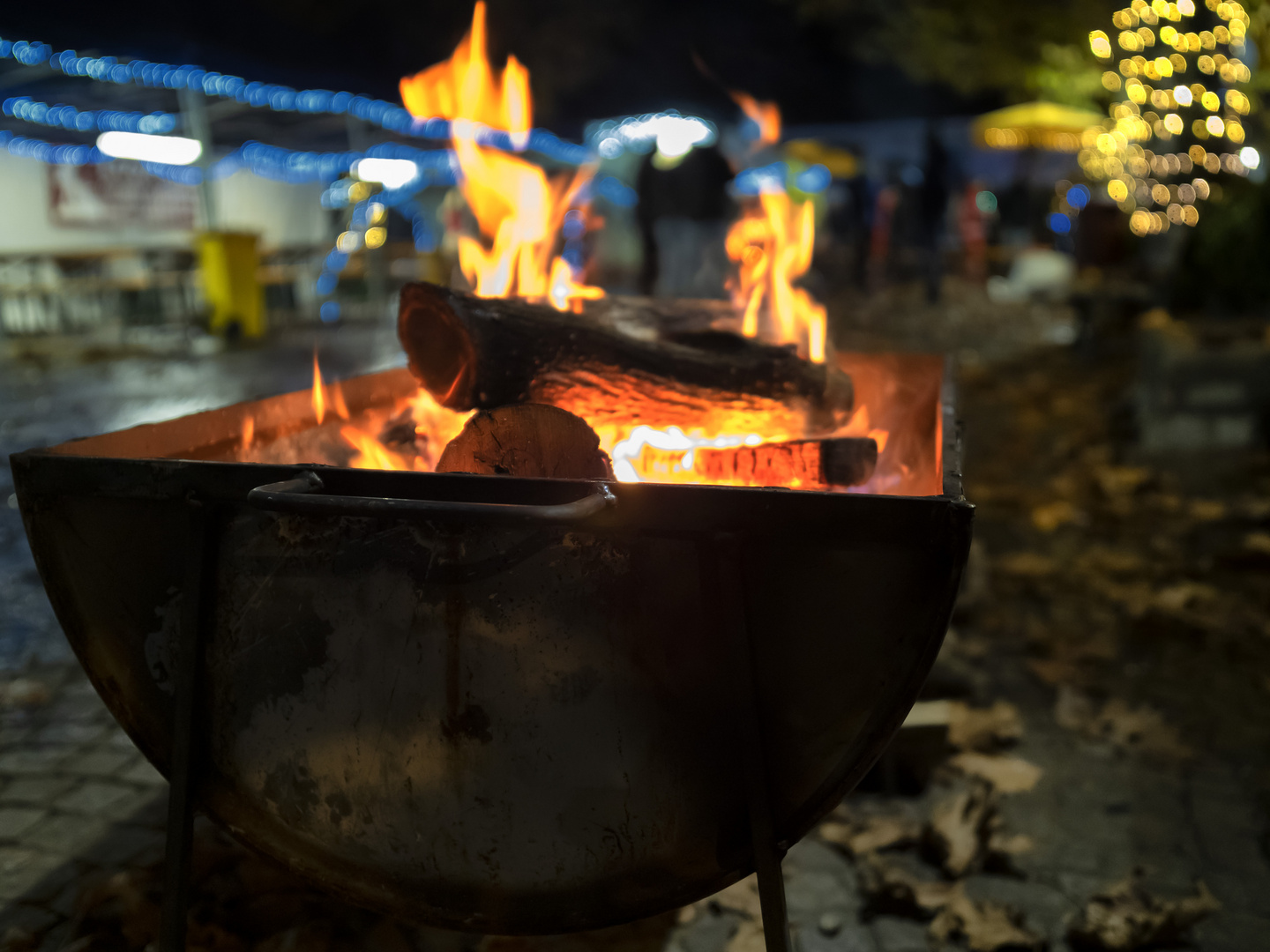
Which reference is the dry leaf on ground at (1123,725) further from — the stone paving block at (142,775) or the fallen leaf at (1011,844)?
the stone paving block at (142,775)

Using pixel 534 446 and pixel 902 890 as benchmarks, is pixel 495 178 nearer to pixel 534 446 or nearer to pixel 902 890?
pixel 534 446

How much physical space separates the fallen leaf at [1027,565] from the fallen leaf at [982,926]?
2.30 meters

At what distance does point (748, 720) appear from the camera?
4.31 feet

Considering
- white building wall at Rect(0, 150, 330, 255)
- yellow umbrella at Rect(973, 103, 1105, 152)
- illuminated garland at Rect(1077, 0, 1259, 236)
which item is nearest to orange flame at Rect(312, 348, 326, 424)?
illuminated garland at Rect(1077, 0, 1259, 236)

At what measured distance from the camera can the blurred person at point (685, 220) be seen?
371 inches

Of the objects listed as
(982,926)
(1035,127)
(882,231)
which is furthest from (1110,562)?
(882,231)

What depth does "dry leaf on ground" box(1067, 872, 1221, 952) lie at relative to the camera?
2.03m

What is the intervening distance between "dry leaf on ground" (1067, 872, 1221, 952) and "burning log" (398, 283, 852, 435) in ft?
4.50

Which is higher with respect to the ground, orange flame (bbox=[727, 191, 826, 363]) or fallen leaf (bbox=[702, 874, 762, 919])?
orange flame (bbox=[727, 191, 826, 363])

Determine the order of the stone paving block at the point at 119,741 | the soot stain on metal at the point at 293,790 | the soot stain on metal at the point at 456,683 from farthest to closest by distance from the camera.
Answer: the stone paving block at the point at 119,741 < the soot stain on metal at the point at 293,790 < the soot stain on metal at the point at 456,683

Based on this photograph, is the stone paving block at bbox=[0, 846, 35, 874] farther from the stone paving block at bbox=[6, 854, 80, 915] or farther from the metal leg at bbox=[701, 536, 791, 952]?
the metal leg at bbox=[701, 536, 791, 952]

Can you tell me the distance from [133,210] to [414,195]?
710 cm

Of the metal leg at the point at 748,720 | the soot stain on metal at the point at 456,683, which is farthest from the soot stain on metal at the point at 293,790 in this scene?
the metal leg at the point at 748,720

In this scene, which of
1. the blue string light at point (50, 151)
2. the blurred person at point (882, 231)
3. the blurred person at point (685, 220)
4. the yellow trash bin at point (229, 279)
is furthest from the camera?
the blurred person at point (882, 231)
